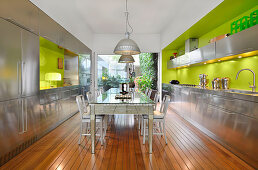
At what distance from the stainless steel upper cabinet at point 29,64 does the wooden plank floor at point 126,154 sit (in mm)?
1031

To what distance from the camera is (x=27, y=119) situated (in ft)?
9.25

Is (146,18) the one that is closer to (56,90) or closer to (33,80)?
(56,90)

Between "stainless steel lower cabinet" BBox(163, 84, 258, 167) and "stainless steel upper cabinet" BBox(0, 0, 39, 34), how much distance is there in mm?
3651

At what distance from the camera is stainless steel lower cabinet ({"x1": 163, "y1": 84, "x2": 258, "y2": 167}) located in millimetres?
2271

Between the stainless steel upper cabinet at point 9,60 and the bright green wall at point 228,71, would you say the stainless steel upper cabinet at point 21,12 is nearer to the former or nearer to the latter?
the stainless steel upper cabinet at point 9,60

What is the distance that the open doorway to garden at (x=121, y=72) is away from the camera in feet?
26.8

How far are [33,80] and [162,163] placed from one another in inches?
104

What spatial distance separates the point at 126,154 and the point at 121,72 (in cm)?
610

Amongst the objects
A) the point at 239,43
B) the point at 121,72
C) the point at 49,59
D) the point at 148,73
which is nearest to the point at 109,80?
the point at 121,72

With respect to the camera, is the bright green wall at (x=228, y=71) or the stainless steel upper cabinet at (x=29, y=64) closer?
the stainless steel upper cabinet at (x=29, y=64)

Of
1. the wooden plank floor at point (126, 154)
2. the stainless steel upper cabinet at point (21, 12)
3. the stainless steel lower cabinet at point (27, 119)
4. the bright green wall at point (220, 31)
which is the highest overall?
the bright green wall at point (220, 31)

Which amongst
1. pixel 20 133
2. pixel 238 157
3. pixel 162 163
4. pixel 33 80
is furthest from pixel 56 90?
pixel 238 157

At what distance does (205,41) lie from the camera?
5160 millimetres

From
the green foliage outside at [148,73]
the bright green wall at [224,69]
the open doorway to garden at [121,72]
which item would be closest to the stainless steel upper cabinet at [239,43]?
the bright green wall at [224,69]
